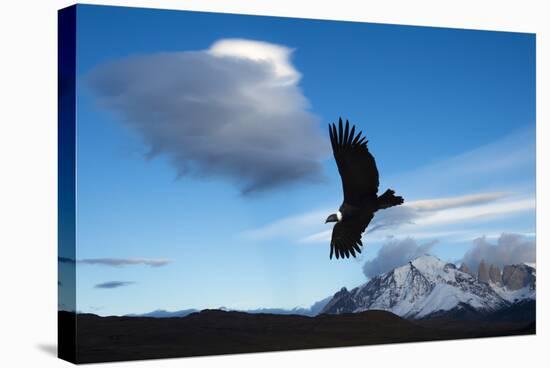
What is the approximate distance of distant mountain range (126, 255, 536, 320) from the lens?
1224 cm

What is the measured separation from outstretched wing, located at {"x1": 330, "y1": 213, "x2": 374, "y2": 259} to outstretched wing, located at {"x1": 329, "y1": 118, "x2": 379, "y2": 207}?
0.58 feet

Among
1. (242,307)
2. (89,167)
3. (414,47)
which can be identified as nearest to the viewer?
(89,167)

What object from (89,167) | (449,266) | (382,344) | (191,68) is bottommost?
(382,344)

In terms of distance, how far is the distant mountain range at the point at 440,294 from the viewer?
12242 millimetres

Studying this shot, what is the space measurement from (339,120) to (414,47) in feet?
3.88

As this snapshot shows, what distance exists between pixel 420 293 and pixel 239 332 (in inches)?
82.3

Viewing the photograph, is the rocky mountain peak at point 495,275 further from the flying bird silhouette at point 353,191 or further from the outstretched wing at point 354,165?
the outstretched wing at point 354,165

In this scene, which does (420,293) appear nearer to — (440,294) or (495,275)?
(440,294)

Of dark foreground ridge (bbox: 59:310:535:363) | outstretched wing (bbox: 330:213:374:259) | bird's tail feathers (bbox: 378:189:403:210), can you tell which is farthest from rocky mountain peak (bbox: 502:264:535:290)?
outstretched wing (bbox: 330:213:374:259)

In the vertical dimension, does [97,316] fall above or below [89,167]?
below

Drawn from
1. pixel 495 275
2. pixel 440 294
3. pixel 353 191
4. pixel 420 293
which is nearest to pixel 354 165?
pixel 353 191

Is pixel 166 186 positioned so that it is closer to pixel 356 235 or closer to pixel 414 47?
pixel 356 235

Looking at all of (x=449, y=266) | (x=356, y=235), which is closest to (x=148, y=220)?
(x=356, y=235)

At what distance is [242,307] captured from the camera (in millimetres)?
11688
